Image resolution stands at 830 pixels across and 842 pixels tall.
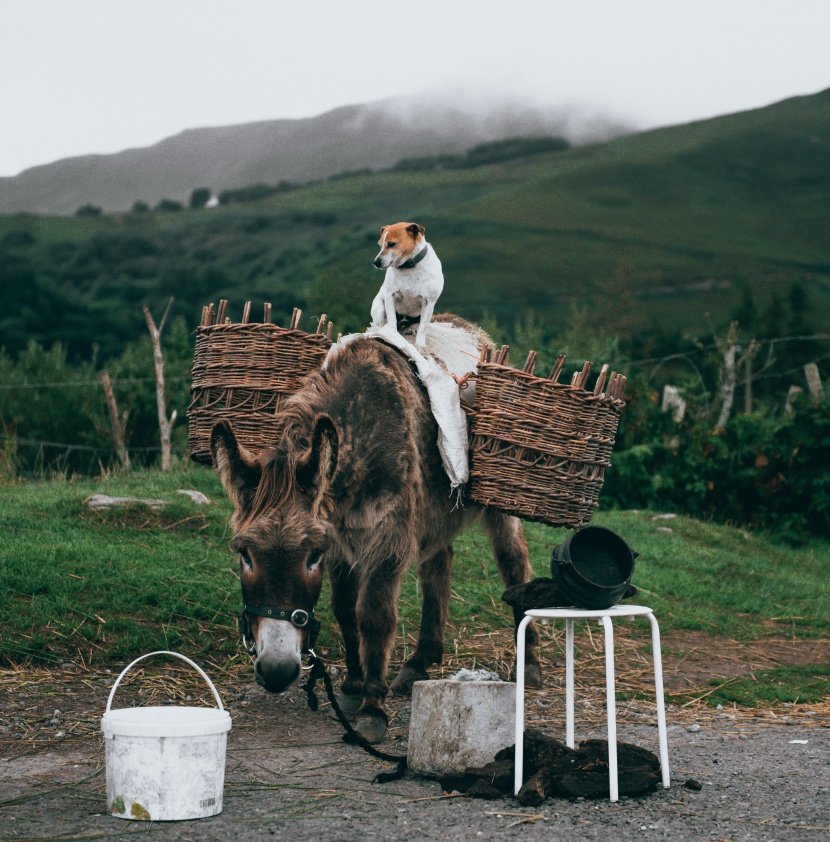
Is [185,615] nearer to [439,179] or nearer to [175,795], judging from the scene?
[175,795]

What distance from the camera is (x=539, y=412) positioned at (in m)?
5.00

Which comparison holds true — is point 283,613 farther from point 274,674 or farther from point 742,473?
point 742,473

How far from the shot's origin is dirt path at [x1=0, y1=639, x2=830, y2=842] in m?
3.54

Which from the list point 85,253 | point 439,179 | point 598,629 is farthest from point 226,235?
point 598,629

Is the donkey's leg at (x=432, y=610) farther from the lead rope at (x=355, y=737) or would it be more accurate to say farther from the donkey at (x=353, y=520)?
the lead rope at (x=355, y=737)

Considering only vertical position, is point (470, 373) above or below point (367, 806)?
above

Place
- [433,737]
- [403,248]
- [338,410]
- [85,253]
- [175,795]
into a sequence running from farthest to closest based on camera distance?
[85,253], [403,248], [338,410], [433,737], [175,795]

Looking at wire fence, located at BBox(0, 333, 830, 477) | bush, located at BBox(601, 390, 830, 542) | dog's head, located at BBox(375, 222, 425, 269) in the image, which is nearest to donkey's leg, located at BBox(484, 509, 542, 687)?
dog's head, located at BBox(375, 222, 425, 269)

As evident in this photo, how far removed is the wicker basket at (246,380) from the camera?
5.35 metres

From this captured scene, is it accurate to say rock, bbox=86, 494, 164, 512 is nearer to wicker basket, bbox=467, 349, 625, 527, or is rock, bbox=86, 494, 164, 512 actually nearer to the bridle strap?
wicker basket, bbox=467, 349, 625, 527

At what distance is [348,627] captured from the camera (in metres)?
5.53

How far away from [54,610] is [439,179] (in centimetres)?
9238

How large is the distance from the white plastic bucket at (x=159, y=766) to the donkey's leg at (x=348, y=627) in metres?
1.71

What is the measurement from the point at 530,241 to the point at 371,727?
243 ft
